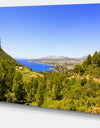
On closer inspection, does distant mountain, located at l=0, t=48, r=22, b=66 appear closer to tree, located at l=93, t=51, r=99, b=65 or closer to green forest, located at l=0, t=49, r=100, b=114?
green forest, located at l=0, t=49, r=100, b=114

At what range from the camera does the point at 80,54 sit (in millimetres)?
2662

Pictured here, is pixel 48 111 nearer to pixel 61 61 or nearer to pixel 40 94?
pixel 40 94

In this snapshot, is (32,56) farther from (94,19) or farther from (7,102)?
(94,19)

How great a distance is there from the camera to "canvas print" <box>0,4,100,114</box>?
99.1 inches

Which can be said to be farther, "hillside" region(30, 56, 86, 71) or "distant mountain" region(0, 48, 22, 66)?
"distant mountain" region(0, 48, 22, 66)

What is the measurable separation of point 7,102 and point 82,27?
2789 mm

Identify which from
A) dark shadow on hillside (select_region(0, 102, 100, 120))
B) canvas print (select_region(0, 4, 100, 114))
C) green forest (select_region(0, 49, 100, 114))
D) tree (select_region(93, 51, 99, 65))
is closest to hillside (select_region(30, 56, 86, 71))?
canvas print (select_region(0, 4, 100, 114))

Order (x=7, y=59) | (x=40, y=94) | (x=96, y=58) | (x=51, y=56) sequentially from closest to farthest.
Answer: (x=96, y=58), (x=40, y=94), (x=51, y=56), (x=7, y=59)

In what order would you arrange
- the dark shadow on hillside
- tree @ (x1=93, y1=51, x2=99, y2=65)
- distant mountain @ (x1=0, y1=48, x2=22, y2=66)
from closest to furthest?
the dark shadow on hillside
tree @ (x1=93, y1=51, x2=99, y2=65)
distant mountain @ (x1=0, y1=48, x2=22, y2=66)

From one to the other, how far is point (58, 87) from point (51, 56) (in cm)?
83

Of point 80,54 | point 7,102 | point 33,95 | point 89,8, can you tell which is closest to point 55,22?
point 89,8

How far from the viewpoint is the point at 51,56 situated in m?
2.84

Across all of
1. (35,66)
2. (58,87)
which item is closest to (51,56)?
(35,66)

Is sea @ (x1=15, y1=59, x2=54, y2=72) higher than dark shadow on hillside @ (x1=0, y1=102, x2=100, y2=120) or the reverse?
higher
